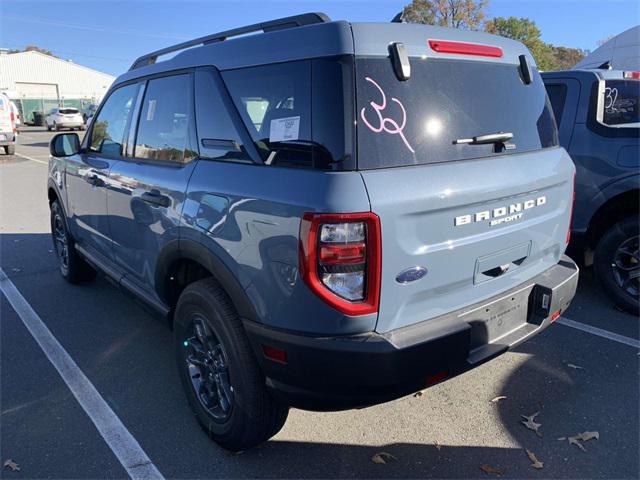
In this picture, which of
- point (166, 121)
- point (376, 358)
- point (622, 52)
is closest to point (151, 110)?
point (166, 121)

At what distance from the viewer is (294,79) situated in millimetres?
2121

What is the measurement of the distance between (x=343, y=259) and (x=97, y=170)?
2671 millimetres

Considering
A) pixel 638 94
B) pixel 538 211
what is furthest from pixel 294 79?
pixel 638 94

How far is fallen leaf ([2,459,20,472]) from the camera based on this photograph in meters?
2.49

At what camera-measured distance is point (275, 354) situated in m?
2.08

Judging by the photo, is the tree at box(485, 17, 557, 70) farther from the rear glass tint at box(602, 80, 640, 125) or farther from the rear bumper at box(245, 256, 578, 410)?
the rear bumper at box(245, 256, 578, 410)

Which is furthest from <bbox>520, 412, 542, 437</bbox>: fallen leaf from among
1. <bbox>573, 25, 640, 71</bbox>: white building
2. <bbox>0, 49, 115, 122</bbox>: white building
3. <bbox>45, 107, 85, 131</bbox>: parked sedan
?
<bbox>0, 49, 115, 122</bbox>: white building

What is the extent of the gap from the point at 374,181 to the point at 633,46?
24265mm

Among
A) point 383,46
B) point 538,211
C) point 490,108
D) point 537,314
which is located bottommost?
point 537,314

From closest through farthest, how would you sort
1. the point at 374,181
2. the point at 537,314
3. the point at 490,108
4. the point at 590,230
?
the point at 374,181, the point at 490,108, the point at 537,314, the point at 590,230

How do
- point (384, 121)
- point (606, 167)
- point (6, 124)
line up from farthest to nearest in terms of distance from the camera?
1. point (6, 124)
2. point (606, 167)
3. point (384, 121)

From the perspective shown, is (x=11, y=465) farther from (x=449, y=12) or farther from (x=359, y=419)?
(x=449, y=12)

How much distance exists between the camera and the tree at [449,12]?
3738cm

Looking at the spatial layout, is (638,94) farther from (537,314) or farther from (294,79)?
(294,79)
